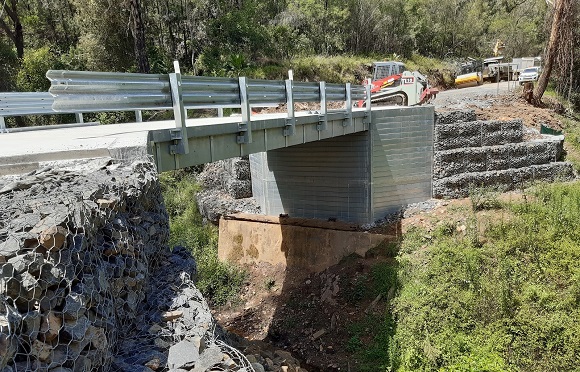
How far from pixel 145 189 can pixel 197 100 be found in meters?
1.94

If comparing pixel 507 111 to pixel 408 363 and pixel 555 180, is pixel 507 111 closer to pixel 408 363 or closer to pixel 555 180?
pixel 555 180

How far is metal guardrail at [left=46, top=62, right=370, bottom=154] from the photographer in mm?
4371

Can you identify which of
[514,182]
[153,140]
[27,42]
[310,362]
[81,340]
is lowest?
[310,362]

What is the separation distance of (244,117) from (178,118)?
1.49 meters

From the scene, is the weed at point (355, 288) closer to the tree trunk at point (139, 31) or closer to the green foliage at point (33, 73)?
the tree trunk at point (139, 31)

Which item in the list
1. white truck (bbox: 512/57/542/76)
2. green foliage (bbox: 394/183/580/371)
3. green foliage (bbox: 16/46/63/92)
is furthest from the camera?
white truck (bbox: 512/57/542/76)

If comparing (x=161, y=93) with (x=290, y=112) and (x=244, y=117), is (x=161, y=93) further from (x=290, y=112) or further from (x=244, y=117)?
(x=290, y=112)

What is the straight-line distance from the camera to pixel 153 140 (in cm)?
485

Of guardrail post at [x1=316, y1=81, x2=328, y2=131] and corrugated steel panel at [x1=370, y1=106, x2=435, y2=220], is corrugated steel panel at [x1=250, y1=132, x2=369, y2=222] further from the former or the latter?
guardrail post at [x1=316, y1=81, x2=328, y2=131]

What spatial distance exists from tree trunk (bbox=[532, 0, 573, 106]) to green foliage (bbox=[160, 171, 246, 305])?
14812 mm

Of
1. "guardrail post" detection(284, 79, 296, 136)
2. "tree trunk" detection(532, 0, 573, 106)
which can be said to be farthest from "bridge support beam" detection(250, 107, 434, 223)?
"tree trunk" detection(532, 0, 573, 106)

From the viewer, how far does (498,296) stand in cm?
873

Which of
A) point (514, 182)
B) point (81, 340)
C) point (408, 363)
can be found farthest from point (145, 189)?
point (514, 182)

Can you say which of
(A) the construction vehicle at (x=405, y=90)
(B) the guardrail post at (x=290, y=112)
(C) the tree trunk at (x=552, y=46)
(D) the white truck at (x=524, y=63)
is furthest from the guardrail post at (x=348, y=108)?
(D) the white truck at (x=524, y=63)
